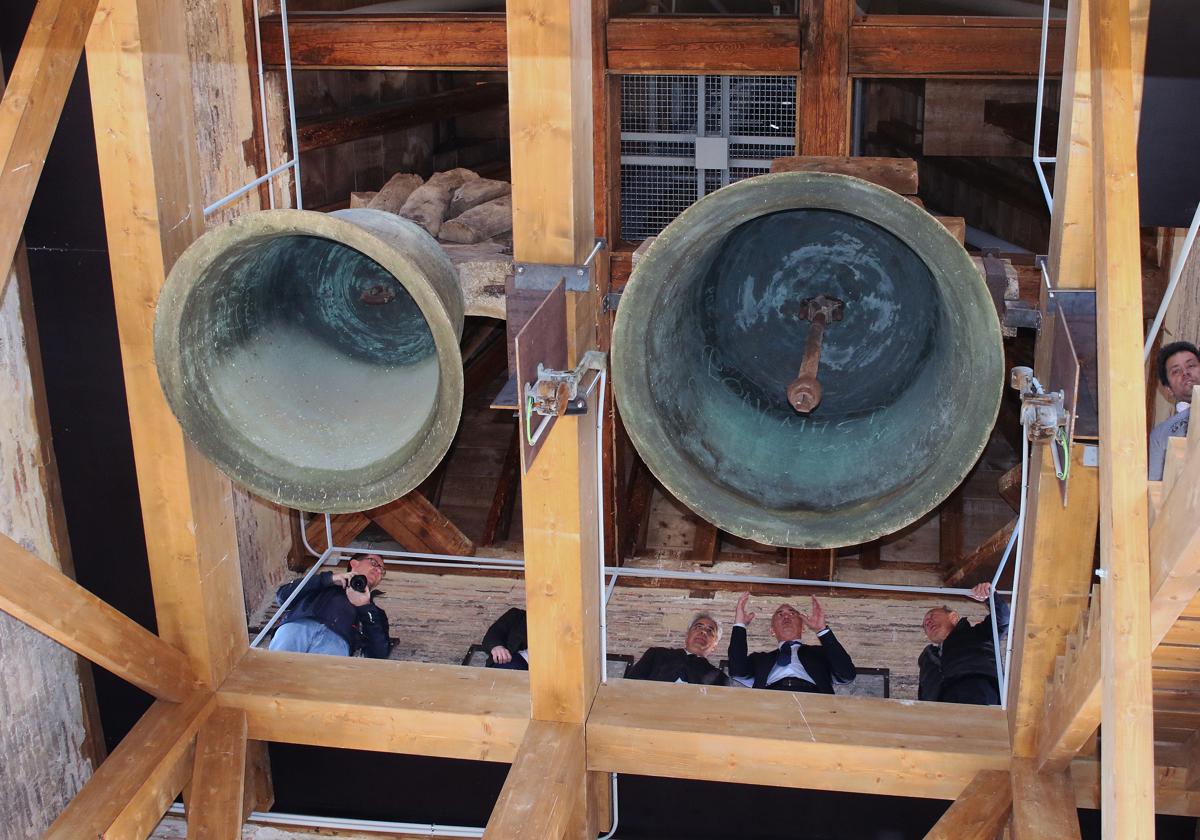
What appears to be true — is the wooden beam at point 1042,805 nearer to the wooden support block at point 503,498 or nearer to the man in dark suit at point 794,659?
the man in dark suit at point 794,659

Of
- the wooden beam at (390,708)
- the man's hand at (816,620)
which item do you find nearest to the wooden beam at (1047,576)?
the man's hand at (816,620)

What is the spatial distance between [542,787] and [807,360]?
157 centimetres

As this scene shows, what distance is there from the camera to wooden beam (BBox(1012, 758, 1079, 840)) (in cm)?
345

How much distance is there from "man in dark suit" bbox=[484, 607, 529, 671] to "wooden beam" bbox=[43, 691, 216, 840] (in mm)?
1161

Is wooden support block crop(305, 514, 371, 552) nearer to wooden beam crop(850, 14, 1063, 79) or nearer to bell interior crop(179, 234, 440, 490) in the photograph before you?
bell interior crop(179, 234, 440, 490)

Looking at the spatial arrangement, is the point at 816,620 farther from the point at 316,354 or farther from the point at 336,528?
the point at 336,528

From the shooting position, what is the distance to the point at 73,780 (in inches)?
192

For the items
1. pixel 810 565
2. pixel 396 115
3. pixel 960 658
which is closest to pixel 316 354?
pixel 960 658

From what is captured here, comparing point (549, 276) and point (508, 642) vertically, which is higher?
point (549, 276)

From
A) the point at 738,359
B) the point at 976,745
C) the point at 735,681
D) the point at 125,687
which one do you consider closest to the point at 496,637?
the point at 735,681

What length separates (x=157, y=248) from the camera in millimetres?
3514

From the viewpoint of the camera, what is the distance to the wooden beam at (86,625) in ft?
10.9

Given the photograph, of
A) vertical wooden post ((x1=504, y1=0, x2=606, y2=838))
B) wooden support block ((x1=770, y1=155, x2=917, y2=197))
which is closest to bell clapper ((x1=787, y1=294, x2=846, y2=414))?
wooden support block ((x1=770, y1=155, x2=917, y2=197))

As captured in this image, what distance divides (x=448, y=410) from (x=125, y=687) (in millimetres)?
3005
